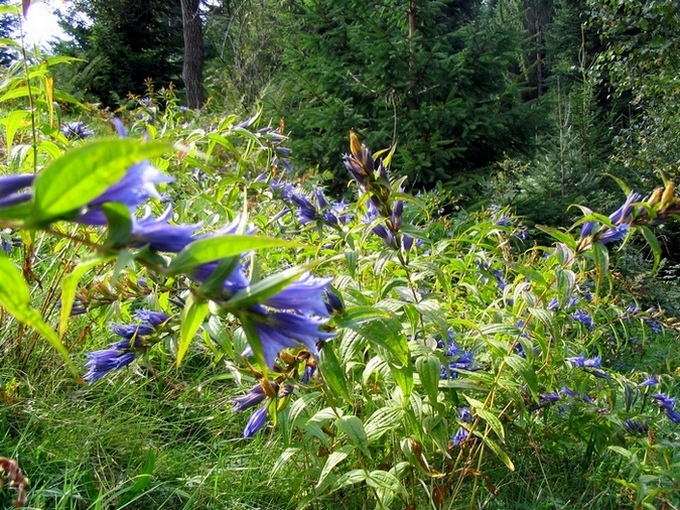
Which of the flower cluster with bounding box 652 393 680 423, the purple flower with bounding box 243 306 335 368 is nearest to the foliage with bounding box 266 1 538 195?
the flower cluster with bounding box 652 393 680 423

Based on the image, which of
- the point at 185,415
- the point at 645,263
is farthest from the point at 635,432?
the point at 645,263

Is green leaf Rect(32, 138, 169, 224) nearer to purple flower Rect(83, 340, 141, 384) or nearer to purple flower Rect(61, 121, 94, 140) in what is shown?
purple flower Rect(83, 340, 141, 384)

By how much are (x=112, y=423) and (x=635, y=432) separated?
137cm

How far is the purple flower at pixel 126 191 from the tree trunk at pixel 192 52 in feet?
27.9

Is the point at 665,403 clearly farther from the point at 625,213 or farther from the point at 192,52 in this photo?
the point at 192,52

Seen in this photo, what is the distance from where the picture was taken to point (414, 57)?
4918mm

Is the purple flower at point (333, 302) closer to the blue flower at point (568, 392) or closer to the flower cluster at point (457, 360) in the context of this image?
the flower cluster at point (457, 360)

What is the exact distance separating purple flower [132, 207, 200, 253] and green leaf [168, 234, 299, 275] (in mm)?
28

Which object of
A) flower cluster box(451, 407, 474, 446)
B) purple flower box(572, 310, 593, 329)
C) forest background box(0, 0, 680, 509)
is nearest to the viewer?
forest background box(0, 0, 680, 509)

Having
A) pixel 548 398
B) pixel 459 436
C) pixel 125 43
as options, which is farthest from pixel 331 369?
pixel 125 43

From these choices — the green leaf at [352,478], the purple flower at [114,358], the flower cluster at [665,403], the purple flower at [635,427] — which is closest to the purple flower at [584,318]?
the flower cluster at [665,403]

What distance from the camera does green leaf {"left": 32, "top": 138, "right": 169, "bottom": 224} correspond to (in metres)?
0.32

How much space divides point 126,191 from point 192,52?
29.4 feet

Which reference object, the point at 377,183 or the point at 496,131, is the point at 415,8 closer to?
the point at 496,131
